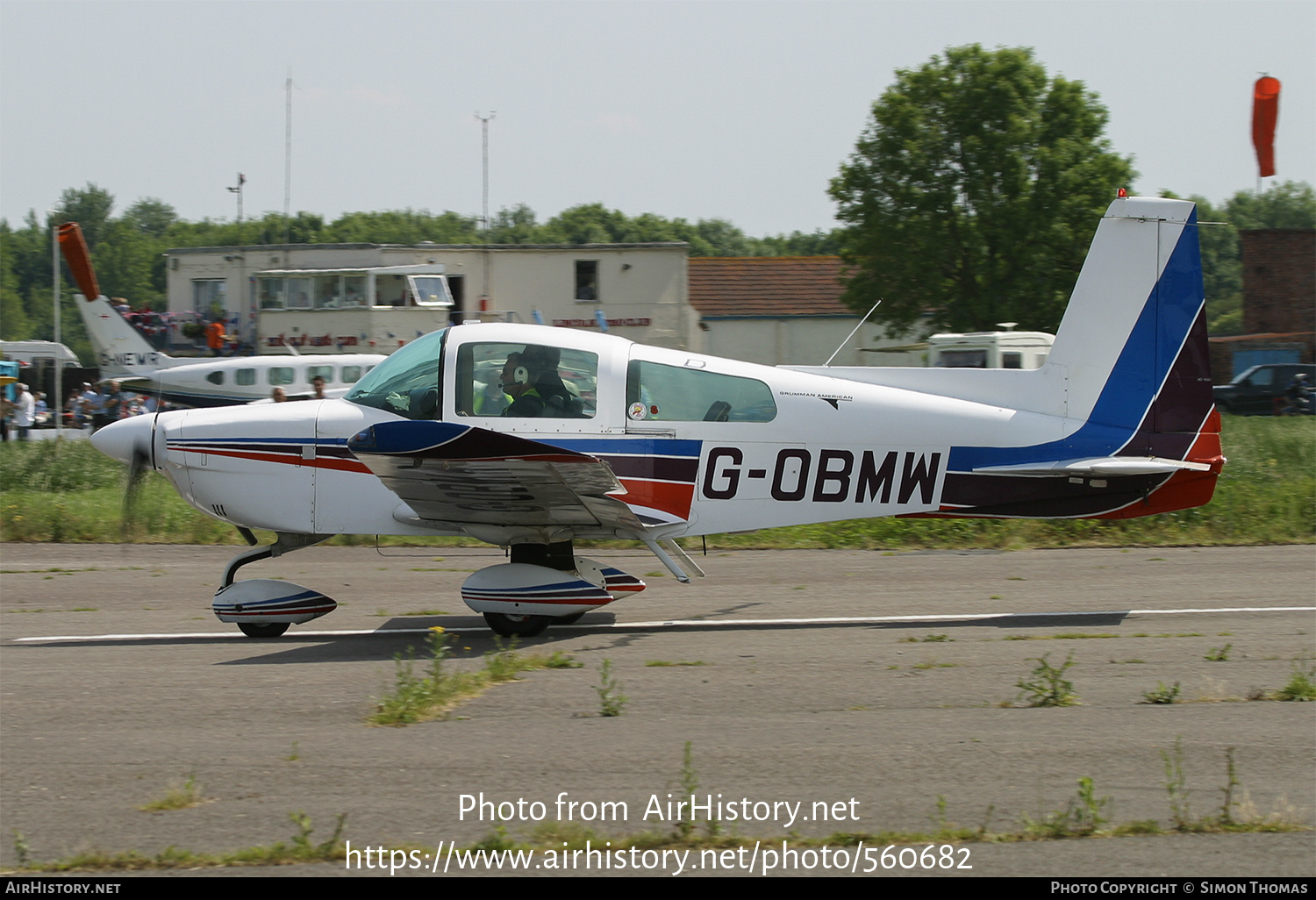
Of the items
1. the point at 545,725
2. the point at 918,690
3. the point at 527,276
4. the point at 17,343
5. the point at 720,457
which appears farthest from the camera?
the point at 17,343

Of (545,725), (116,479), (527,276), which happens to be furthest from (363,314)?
(545,725)

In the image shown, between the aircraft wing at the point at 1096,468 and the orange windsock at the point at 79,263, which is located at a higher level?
the orange windsock at the point at 79,263

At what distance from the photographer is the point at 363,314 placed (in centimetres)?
2817

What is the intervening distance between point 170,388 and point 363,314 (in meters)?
5.95

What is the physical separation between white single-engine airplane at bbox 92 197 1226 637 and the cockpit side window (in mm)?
13

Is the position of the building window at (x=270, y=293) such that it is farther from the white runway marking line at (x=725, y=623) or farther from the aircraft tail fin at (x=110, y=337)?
the white runway marking line at (x=725, y=623)

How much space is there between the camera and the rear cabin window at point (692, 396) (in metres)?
7.91

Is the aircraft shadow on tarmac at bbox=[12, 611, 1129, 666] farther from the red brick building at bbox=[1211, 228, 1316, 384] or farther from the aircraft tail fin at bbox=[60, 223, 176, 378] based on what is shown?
the red brick building at bbox=[1211, 228, 1316, 384]

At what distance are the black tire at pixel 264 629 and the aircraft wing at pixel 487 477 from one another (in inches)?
49.9

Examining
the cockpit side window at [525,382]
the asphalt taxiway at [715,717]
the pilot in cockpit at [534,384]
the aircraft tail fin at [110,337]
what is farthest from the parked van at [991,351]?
the aircraft tail fin at [110,337]

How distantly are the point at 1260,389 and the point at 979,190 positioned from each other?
1008 centimetres

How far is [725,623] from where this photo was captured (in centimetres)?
833

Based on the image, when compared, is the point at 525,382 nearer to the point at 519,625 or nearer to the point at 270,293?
the point at 519,625

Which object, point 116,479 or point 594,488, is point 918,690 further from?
point 116,479
